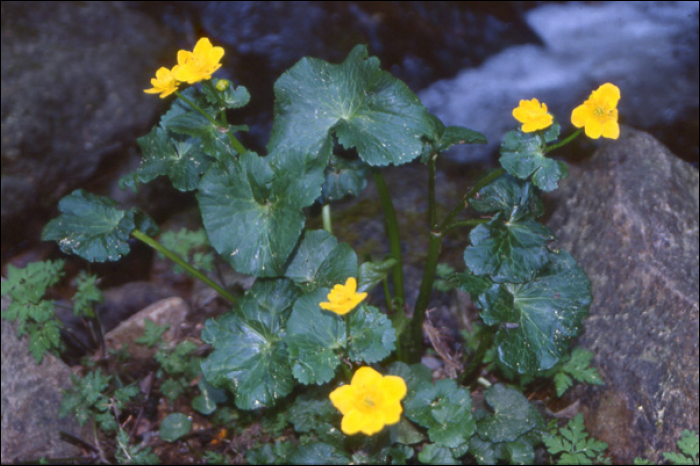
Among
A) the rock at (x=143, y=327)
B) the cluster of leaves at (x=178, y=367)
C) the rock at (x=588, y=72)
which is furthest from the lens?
the rock at (x=588, y=72)

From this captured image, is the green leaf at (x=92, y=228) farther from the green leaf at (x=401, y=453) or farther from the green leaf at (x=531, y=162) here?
the green leaf at (x=531, y=162)

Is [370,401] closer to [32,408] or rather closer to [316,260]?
[316,260]

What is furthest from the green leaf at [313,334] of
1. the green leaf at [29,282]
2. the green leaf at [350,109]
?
the green leaf at [29,282]

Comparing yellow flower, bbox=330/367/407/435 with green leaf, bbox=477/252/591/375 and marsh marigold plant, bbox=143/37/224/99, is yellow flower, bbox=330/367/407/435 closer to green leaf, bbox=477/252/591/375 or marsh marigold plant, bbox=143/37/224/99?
green leaf, bbox=477/252/591/375

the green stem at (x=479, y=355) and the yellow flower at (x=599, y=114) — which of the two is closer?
the yellow flower at (x=599, y=114)

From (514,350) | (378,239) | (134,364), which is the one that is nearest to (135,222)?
(134,364)

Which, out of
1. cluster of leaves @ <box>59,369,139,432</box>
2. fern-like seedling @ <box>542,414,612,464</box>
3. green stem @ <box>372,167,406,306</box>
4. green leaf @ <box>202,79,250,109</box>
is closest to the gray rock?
cluster of leaves @ <box>59,369,139,432</box>
